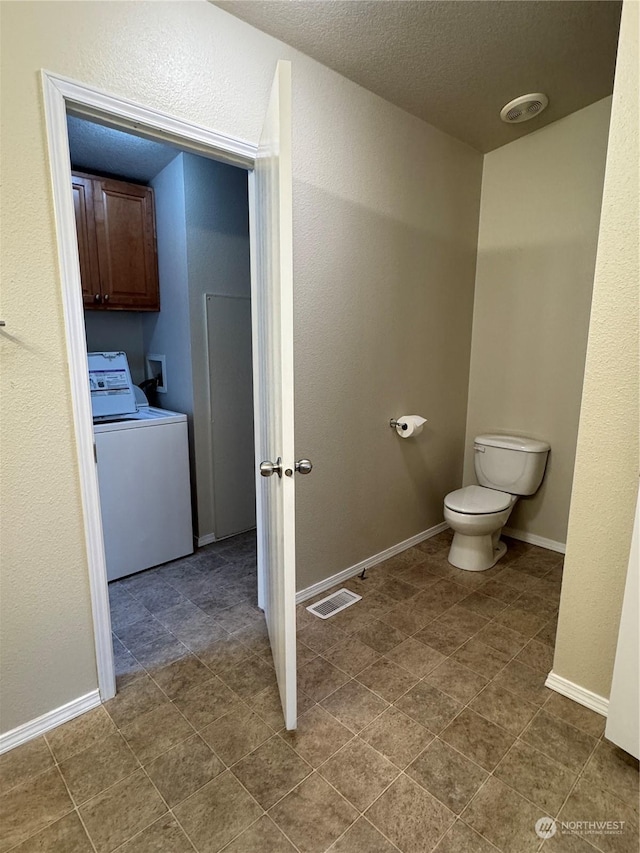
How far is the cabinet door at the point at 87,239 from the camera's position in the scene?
259 cm

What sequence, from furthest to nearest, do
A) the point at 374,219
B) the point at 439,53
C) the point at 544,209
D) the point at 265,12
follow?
the point at 544,209 < the point at 374,219 < the point at 439,53 < the point at 265,12

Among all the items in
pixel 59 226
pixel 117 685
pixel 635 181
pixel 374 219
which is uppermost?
pixel 374 219

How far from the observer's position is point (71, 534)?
151 centimetres

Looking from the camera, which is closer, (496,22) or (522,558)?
(496,22)

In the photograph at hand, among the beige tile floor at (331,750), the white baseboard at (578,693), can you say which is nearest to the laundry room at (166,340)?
the beige tile floor at (331,750)

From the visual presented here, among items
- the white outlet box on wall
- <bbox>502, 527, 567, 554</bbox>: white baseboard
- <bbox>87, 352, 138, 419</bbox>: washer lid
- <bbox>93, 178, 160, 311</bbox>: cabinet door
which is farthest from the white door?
<bbox>502, 527, 567, 554</bbox>: white baseboard

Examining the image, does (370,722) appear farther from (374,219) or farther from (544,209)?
(544,209)

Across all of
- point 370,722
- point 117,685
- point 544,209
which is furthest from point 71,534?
point 544,209

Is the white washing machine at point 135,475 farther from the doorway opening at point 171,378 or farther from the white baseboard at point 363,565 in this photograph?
the white baseboard at point 363,565

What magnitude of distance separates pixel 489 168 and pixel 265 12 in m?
1.81

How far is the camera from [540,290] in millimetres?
2732

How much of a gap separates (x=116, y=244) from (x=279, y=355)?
2031 millimetres

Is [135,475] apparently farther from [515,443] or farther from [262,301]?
[515,443]

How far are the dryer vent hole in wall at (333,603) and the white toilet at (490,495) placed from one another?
2.30 feet
